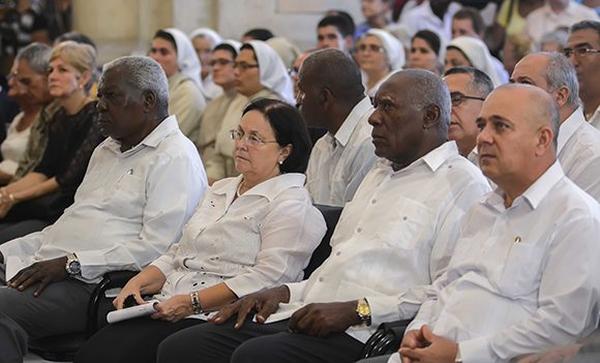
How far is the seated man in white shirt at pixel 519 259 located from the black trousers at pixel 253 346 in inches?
12.5

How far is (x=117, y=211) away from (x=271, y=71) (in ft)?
8.68

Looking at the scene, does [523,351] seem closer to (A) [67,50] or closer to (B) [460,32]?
(A) [67,50]

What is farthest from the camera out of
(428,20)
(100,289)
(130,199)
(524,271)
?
(428,20)

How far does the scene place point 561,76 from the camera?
179 inches

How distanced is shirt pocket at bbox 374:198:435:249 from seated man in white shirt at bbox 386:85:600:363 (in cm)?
29

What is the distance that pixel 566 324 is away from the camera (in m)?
3.48

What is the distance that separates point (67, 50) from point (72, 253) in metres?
1.89

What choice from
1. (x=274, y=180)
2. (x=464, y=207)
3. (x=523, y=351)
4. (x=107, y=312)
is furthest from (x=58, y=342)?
(x=523, y=351)

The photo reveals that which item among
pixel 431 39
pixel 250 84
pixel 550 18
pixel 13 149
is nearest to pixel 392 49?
pixel 431 39

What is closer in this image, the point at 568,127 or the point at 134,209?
the point at 568,127

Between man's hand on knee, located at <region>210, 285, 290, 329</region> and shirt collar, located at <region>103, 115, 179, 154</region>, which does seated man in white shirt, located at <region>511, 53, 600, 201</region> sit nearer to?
man's hand on knee, located at <region>210, 285, 290, 329</region>

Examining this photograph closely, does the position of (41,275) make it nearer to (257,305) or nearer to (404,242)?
(257,305)

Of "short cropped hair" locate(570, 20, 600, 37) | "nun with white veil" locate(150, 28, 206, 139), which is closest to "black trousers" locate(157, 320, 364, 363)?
"short cropped hair" locate(570, 20, 600, 37)

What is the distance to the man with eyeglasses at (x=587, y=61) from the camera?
518 centimetres
